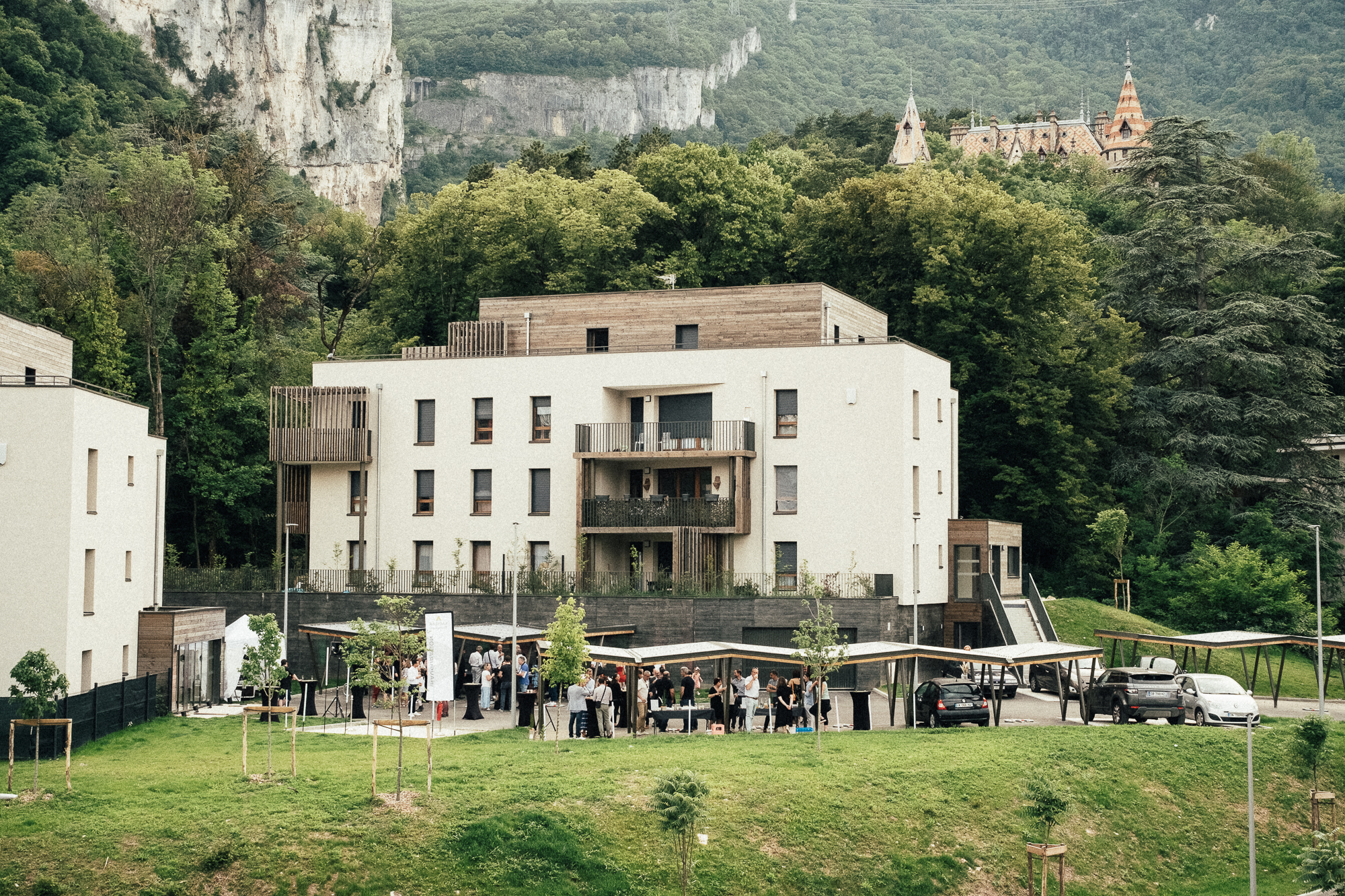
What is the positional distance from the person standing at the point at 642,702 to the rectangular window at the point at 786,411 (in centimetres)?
1505

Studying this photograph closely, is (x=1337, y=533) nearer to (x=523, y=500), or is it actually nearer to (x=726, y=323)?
(x=726, y=323)

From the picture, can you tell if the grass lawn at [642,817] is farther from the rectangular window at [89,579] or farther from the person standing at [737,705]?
the rectangular window at [89,579]

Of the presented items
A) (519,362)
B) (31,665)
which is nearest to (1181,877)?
(31,665)

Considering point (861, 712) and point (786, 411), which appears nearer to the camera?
point (861, 712)

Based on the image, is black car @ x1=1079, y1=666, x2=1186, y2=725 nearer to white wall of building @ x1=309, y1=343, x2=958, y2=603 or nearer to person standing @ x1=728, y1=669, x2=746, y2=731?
person standing @ x1=728, y1=669, x2=746, y2=731

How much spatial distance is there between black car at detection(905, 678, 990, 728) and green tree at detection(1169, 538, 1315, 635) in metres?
24.4

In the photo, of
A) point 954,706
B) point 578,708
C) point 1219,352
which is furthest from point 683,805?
point 1219,352

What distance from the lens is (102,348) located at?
58.3 metres

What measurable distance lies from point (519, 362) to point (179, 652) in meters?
16.7

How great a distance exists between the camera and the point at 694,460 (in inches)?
1962

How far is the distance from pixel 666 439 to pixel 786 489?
4.29 metres

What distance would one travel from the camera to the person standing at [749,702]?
34.0m

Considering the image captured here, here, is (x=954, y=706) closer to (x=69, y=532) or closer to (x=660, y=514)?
(x=660, y=514)

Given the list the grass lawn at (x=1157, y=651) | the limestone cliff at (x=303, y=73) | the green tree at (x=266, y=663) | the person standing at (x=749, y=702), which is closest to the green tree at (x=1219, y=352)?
the grass lawn at (x=1157, y=651)
